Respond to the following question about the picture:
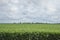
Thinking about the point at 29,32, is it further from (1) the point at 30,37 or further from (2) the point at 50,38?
(2) the point at 50,38

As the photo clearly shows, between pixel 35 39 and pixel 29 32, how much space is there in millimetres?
905

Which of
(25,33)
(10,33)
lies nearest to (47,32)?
(25,33)

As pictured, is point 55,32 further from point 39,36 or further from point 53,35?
point 39,36

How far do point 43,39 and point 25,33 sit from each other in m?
1.88

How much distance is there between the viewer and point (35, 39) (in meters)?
19.9

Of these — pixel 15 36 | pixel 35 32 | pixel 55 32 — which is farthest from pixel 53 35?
pixel 15 36

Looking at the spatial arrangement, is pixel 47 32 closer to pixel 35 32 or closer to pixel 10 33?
pixel 35 32

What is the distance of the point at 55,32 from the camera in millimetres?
20484

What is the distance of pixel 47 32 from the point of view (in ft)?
66.5

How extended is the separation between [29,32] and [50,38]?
2.20 meters

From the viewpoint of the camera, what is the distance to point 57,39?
67.4 feet

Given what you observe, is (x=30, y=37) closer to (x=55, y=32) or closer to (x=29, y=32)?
(x=29, y=32)

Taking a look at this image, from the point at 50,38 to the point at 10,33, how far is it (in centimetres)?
399

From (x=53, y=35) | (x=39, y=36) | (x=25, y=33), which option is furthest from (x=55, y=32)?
(x=25, y=33)
